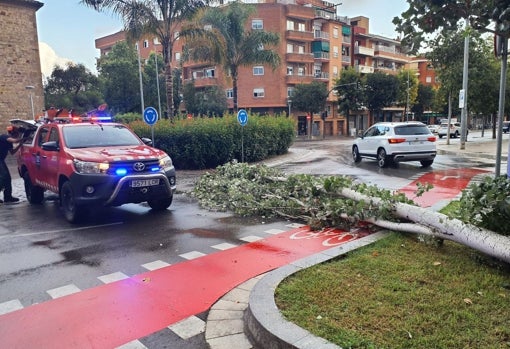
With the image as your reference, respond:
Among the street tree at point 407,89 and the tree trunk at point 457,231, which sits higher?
the street tree at point 407,89

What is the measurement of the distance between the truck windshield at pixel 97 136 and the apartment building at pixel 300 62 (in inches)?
1493

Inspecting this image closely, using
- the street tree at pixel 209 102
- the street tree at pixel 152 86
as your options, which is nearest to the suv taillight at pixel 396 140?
the street tree at pixel 209 102

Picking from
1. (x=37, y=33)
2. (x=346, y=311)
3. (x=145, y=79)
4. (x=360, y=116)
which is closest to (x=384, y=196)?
(x=346, y=311)

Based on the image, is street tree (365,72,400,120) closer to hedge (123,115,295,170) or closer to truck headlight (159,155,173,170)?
hedge (123,115,295,170)

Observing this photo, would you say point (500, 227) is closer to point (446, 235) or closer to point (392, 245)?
point (446, 235)

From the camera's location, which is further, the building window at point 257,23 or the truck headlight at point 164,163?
the building window at point 257,23

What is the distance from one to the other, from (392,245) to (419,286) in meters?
1.48

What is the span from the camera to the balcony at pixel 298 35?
54.4 metres

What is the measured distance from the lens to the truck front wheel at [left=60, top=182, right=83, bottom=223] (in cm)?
783

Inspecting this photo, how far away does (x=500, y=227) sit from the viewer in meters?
4.59

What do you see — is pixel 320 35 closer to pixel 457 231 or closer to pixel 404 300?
pixel 457 231

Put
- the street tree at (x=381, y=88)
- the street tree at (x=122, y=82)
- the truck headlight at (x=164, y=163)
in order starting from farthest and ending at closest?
the street tree at (x=381, y=88), the street tree at (x=122, y=82), the truck headlight at (x=164, y=163)

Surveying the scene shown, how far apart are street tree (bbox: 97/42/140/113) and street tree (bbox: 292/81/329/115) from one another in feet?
62.8

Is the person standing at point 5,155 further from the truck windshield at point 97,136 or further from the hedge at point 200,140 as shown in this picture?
the hedge at point 200,140
